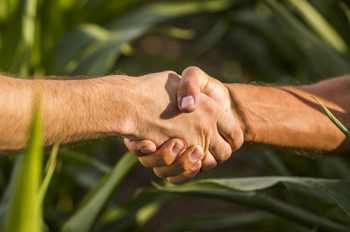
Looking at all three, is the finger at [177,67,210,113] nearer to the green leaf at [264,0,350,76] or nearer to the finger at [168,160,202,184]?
the finger at [168,160,202,184]

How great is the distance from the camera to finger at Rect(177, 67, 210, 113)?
2.43ft

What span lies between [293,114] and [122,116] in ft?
1.51

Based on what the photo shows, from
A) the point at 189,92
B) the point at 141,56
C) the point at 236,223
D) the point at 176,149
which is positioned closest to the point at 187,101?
the point at 189,92

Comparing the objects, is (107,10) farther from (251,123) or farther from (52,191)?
(251,123)

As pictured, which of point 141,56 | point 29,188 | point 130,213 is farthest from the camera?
point 141,56

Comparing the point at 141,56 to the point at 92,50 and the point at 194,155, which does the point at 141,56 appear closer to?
the point at 92,50

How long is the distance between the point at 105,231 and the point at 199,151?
440mm

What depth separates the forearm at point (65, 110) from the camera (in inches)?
21.1

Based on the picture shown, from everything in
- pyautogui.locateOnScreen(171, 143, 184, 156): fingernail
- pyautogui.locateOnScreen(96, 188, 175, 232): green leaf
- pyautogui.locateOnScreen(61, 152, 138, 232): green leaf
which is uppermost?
pyautogui.locateOnScreen(171, 143, 184, 156): fingernail

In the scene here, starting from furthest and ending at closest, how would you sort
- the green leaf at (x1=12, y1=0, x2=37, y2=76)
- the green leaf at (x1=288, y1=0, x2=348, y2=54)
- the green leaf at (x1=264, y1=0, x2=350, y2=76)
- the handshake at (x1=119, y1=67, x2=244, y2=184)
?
the green leaf at (x1=288, y1=0, x2=348, y2=54)
the green leaf at (x1=264, y1=0, x2=350, y2=76)
the green leaf at (x1=12, y1=0, x2=37, y2=76)
the handshake at (x1=119, y1=67, x2=244, y2=184)

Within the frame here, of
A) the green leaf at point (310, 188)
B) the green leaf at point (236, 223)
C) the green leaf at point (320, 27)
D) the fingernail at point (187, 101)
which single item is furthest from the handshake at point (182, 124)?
the green leaf at point (320, 27)

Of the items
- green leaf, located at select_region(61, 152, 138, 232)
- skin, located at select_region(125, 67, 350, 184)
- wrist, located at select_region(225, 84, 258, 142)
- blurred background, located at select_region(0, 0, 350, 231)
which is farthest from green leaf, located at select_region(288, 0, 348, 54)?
green leaf, located at select_region(61, 152, 138, 232)

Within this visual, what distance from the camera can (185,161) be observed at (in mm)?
815

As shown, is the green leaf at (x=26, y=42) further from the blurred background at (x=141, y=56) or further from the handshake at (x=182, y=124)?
the handshake at (x=182, y=124)
